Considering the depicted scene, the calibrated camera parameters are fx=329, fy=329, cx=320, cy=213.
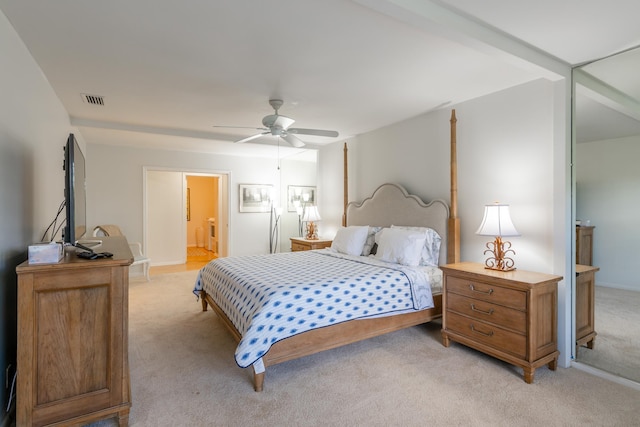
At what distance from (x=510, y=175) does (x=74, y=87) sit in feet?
13.9

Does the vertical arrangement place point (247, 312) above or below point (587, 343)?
above

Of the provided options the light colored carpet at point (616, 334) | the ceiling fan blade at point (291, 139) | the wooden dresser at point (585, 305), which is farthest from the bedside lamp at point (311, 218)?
the light colored carpet at point (616, 334)

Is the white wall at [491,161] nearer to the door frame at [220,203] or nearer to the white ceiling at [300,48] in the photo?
the white ceiling at [300,48]

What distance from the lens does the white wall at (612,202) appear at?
8.27 ft

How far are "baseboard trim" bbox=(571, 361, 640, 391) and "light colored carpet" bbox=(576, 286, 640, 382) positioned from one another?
45mm

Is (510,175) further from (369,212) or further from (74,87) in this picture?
(74,87)

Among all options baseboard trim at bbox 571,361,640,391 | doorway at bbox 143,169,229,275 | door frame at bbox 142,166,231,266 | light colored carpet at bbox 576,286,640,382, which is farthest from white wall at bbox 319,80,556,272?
doorway at bbox 143,169,229,275

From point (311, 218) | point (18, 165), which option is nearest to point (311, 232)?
point (311, 218)

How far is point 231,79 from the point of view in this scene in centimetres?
295

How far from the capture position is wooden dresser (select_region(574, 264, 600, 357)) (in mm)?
2740

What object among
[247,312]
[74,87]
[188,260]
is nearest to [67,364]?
[247,312]

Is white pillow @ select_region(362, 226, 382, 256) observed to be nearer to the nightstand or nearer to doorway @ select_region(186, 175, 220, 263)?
the nightstand

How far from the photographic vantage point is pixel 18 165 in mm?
2113

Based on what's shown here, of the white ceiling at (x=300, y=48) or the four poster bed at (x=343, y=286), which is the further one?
the four poster bed at (x=343, y=286)
